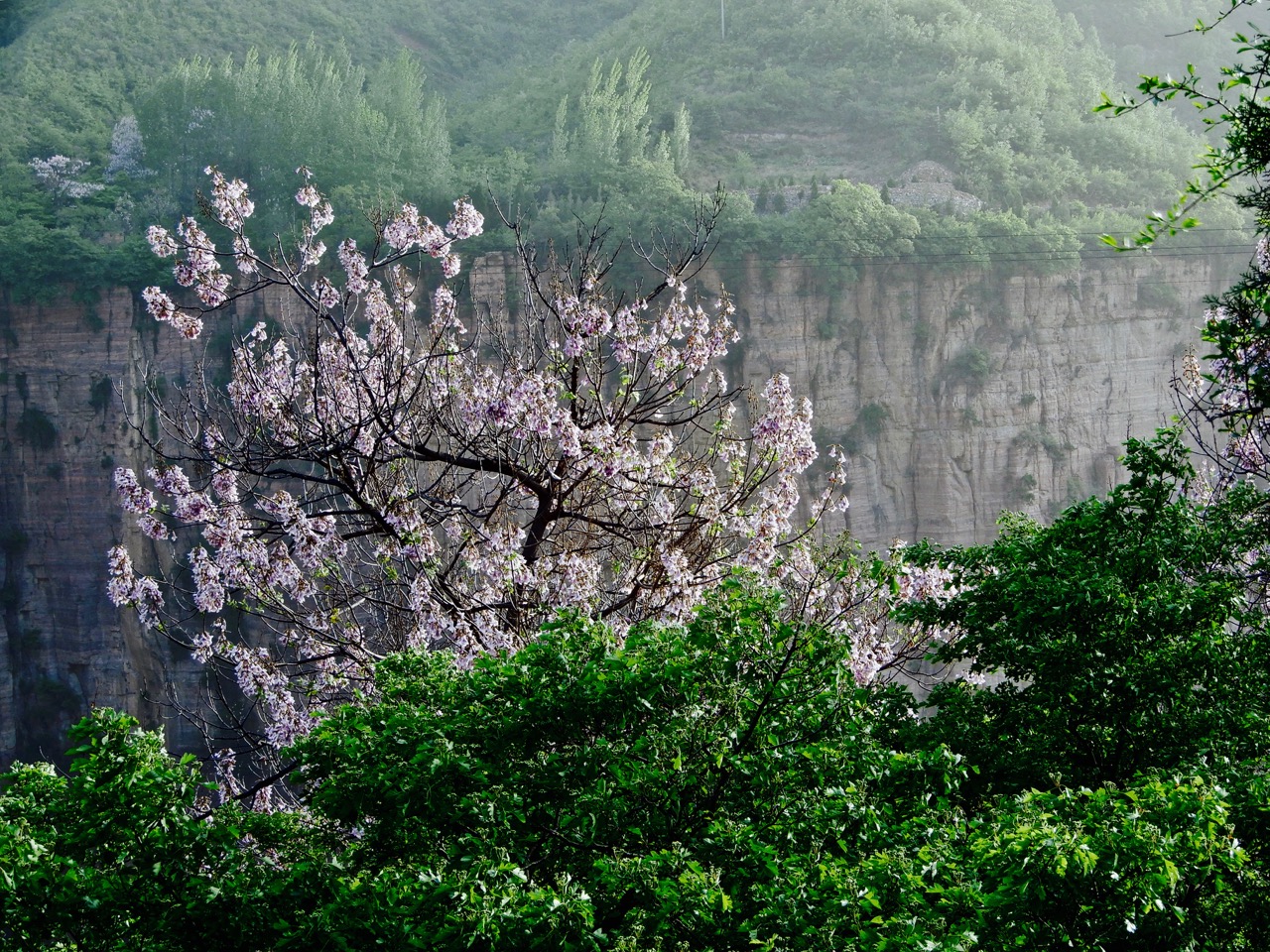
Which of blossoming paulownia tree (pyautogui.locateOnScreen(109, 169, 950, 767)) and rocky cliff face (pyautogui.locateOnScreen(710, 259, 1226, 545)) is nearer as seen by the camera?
blossoming paulownia tree (pyautogui.locateOnScreen(109, 169, 950, 767))

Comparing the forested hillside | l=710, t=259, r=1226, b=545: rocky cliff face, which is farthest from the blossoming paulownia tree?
l=710, t=259, r=1226, b=545: rocky cliff face

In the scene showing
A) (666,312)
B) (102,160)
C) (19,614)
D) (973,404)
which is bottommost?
(19,614)

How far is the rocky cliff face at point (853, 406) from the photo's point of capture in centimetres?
2978

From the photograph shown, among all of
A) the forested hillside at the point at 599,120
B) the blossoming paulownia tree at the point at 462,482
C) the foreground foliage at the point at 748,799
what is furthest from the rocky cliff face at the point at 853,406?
the foreground foliage at the point at 748,799

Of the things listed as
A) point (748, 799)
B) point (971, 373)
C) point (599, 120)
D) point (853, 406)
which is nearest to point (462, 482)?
point (748, 799)

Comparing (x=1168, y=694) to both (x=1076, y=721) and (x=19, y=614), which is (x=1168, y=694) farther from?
(x=19, y=614)

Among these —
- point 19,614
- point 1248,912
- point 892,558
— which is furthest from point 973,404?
point 1248,912

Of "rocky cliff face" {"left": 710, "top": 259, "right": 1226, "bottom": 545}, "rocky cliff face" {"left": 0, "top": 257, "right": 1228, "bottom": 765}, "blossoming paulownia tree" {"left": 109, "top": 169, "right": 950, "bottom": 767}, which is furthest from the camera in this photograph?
"rocky cliff face" {"left": 710, "top": 259, "right": 1226, "bottom": 545}

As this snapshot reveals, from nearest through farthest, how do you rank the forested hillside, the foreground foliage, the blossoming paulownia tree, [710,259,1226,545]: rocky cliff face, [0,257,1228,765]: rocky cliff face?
the foreground foliage → the blossoming paulownia tree → [0,257,1228,765]: rocky cliff face → [710,259,1226,545]: rocky cliff face → the forested hillside

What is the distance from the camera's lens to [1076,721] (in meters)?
5.36

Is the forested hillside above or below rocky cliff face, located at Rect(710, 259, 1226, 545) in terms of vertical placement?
above

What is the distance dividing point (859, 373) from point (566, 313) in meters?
24.8

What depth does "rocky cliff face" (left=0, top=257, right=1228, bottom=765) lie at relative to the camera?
97.7 ft

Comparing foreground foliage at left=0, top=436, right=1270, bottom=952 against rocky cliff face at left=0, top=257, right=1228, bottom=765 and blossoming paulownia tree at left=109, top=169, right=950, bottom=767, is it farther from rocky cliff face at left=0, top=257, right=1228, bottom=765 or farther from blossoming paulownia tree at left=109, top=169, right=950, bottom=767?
rocky cliff face at left=0, top=257, right=1228, bottom=765
